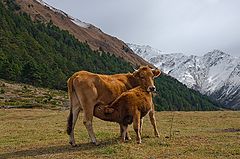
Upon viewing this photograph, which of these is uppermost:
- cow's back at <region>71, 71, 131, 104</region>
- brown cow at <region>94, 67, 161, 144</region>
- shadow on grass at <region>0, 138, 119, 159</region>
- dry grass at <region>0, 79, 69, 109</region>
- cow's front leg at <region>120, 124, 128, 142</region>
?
cow's back at <region>71, 71, 131, 104</region>

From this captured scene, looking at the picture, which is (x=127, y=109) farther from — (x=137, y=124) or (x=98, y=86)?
(x=98, y=86)


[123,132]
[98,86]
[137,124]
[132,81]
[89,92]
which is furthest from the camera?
[132,81]

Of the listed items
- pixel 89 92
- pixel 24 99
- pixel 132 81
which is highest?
pixel 132 81

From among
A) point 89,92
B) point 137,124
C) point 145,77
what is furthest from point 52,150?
point 145,77

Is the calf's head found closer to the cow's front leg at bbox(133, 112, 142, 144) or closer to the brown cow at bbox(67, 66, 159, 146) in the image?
the brown cow at bbox(67, 66, 159, 146)

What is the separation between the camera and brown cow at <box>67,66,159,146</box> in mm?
16453

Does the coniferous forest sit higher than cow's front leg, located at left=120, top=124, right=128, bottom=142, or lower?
higher

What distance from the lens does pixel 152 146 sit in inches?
619

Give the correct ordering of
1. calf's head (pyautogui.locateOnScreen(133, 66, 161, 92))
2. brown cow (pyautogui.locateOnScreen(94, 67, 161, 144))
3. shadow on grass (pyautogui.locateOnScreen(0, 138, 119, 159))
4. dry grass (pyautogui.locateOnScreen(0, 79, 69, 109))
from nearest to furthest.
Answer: shadow on grass (pyautogui.locateOnScreen(0, 138, 119, 159))
brown cow (pyautogui.locateOnScreen(94, 67, 161, 144))
calf's head (pyautogui.locateOnScreen(133, 66, 161, 92))
dry grass (pyautogui.locateOnScreen(0, 79, 69, 109))

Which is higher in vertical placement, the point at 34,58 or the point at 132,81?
the point at 34,58

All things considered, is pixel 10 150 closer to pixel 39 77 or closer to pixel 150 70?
pixel 150 70

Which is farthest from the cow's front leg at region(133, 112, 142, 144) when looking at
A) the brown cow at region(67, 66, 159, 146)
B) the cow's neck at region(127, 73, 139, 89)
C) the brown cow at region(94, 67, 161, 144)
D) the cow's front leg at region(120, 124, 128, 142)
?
the cow's neck at region(127, 73, 139, 89)

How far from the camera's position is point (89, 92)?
1645 centimetres

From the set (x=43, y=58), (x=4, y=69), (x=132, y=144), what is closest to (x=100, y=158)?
(x=132, y=144)
